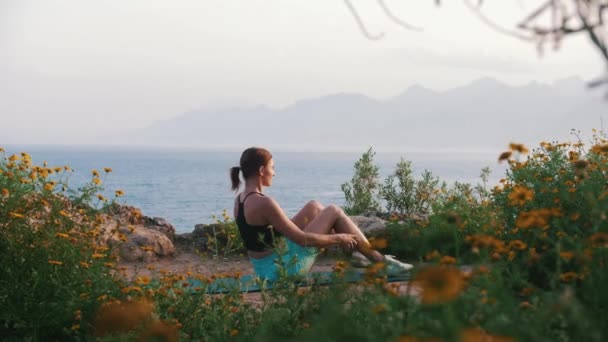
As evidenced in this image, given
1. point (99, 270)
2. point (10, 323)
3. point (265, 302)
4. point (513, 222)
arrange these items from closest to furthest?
point (265, 302) → point (99, 270) → point (10, 323) → point (513, 222)

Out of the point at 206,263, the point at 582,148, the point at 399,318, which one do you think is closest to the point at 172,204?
the point at 206,263

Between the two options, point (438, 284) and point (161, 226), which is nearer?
point (438, 284)

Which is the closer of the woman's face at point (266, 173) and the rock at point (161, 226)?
the woman's face at point (266, 173)

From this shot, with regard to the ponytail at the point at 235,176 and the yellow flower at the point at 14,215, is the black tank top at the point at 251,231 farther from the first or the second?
the yellow flower at the point at 14,215

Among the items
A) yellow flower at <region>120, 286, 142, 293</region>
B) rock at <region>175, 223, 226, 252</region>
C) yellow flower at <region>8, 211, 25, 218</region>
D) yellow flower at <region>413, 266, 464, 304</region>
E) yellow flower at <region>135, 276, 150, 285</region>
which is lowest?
rock at <region>175, 223, 226, 252</region>

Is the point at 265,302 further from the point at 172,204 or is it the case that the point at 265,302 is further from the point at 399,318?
the point at 172,204

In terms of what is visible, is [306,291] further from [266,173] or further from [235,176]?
[235,176]

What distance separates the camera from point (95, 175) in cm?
529

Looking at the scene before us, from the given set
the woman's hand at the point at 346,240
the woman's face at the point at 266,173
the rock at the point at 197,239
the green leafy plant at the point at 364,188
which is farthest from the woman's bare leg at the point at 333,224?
the green leafy plant at the point at 364,188

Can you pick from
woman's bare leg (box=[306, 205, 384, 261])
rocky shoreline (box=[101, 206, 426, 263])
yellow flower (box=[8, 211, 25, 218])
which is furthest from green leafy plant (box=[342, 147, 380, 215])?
yellow flower (box=[8, 211, 25, 218])

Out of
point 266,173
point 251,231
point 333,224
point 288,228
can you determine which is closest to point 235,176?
point 266,173

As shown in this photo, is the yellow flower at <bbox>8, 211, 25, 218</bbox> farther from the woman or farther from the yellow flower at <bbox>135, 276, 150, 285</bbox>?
the woman

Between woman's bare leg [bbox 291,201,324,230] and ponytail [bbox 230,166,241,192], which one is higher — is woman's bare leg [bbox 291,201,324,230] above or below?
A: below

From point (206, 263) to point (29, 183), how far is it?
3596mm
